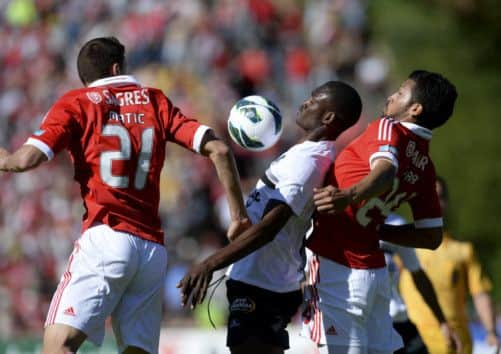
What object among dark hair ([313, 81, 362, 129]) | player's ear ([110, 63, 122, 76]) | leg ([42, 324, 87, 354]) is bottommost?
leg ([42, 324, 87, 354])

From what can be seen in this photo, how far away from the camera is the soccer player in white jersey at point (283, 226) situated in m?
6.73

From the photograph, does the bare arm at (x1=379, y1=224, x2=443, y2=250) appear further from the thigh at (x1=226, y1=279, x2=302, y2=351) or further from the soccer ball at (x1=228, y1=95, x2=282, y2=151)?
the soccer ball at (x1=228, y1=95, x2=282, y2=151)

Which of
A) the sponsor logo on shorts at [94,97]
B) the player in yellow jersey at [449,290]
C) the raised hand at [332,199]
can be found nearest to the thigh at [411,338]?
the player in yellow jersey at [449,290]

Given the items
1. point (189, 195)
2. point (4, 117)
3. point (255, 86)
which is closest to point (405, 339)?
point (189, 195)

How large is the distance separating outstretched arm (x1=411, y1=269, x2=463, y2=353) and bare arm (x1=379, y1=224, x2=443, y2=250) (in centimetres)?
102

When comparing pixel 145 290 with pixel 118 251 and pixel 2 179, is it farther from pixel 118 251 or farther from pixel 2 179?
pixel 2 179

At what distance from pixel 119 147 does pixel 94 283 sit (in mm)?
805

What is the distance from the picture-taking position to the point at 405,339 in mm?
9305

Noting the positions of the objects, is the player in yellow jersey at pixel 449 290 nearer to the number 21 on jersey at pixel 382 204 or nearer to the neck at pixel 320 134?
the number 21 on jersey at pixel 382 204

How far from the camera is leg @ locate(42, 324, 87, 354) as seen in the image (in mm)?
6461

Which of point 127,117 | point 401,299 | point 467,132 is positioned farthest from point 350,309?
point 467,132

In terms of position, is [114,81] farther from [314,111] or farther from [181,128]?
[314,111]

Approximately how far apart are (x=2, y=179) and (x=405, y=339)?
42.0 feet

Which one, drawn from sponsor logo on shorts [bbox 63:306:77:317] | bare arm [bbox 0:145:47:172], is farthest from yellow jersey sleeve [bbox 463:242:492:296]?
bare arm [bbox 0:145:47:172]
